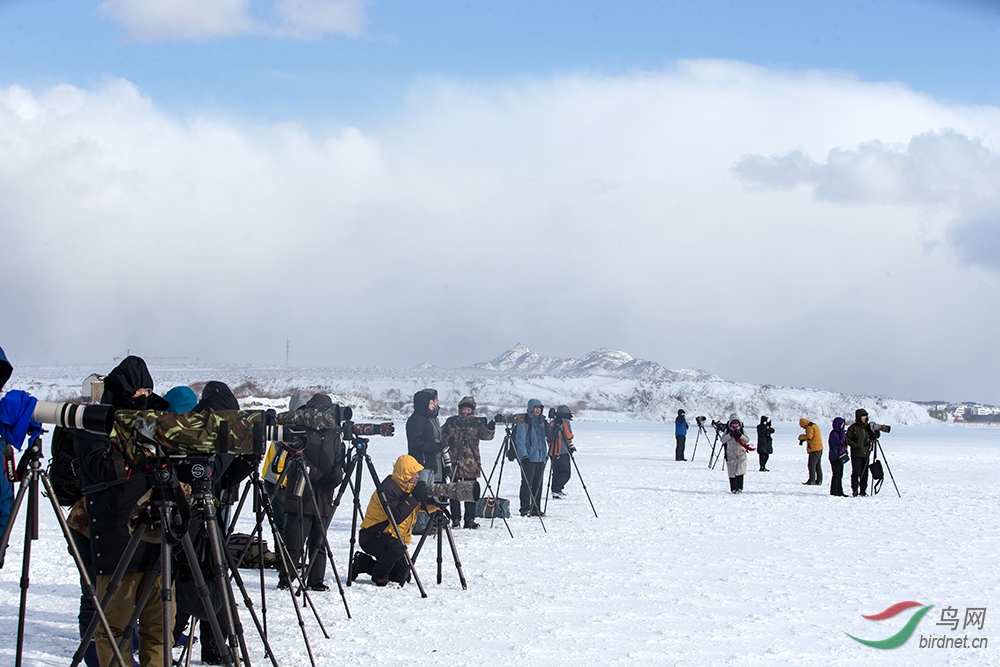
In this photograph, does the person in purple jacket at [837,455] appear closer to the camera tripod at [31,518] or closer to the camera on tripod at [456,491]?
the camera on tripod at [456,491]

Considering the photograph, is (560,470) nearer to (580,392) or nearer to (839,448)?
(839,448)

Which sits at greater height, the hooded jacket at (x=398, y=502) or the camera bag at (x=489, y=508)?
the hooded jacket at (x=398, y=502)

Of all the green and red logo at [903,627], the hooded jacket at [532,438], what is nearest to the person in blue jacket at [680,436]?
the hooded jacket at [532,438]

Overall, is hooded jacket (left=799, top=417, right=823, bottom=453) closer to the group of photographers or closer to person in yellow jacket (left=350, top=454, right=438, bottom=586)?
the group of photographers

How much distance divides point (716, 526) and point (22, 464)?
8.32 m

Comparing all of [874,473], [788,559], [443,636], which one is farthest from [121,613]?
[874,473]

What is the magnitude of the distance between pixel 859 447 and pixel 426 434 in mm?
Answer: 7899

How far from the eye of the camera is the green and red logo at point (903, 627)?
5699mm

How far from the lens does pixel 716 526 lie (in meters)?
11.1

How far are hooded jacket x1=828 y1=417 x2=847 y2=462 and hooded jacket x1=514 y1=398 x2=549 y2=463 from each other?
5.78 m

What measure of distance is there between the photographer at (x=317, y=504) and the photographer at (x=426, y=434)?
3006mm

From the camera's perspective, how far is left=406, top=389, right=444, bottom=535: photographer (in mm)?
10359

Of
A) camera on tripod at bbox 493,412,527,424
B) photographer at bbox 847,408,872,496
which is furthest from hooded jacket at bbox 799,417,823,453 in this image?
camera on tripod at bbox 493,412,527,424

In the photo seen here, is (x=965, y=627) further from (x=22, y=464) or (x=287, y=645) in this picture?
(x=22, y=464)
